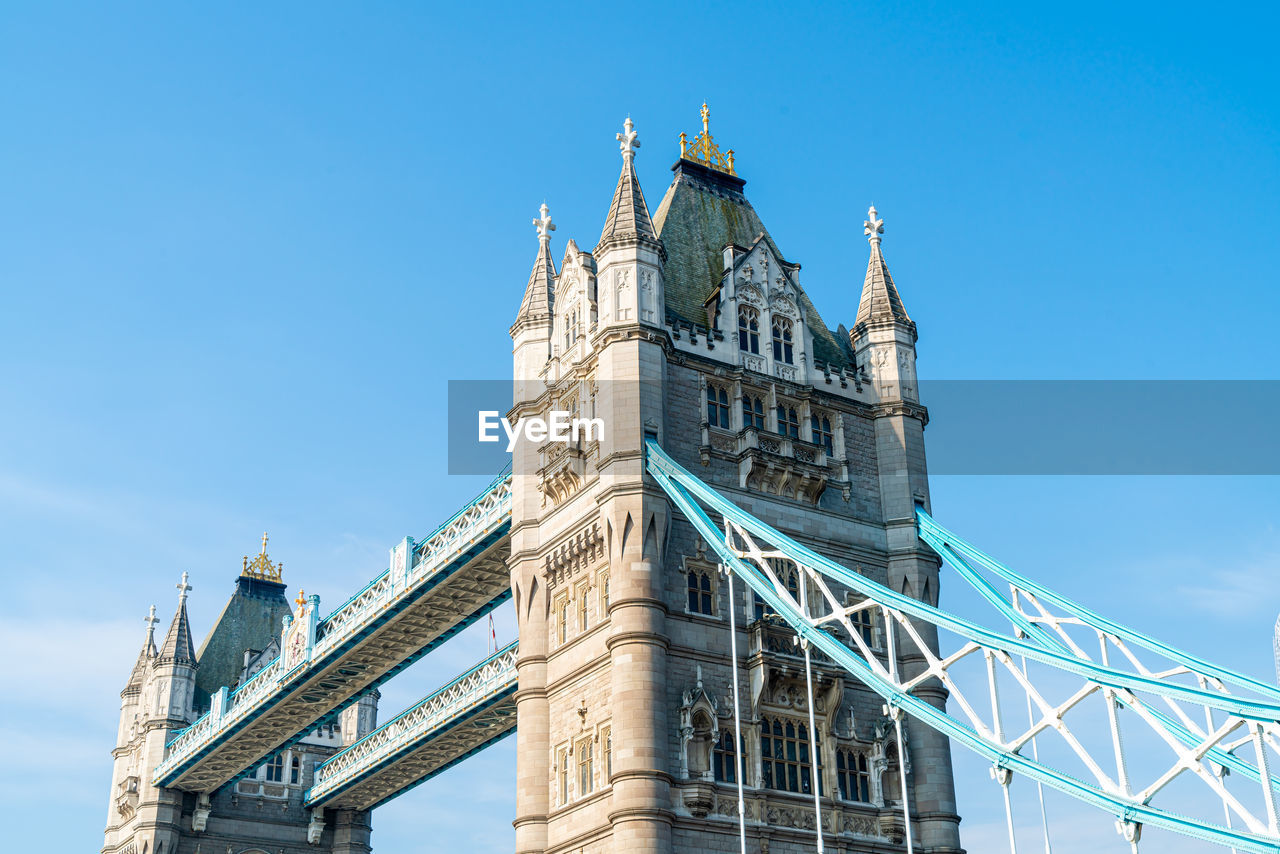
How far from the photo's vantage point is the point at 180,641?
7338cm

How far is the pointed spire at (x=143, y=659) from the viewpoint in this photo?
76.7 meters

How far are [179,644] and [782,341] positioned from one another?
132 ft

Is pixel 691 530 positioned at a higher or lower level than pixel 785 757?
higher

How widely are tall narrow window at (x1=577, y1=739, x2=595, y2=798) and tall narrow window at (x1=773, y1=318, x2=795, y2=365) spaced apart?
43.5ft

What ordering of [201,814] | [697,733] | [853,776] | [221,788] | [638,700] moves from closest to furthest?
[638,700]
[697,733]
[853,776]
[201,814]
[221,788]

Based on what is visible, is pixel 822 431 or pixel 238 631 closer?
pixel 822 431

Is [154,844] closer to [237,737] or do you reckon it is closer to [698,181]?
[237,737]

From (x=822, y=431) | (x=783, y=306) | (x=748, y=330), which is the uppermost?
(x=783, y=306)

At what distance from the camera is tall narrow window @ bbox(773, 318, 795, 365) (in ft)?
151

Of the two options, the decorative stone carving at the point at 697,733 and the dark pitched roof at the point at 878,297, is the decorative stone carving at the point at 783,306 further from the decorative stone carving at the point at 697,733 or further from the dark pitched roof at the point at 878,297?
the decorative stone carving at the point at 697,733

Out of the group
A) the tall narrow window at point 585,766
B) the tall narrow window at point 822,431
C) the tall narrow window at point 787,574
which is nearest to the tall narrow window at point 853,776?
the tall narrow window at point 787,574

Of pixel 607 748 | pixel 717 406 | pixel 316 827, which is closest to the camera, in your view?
pixel 607 748

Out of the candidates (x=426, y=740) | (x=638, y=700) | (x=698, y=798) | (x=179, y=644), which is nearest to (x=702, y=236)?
(x=638, y=700)

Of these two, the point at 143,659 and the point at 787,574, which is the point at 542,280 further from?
the point at 143,659
